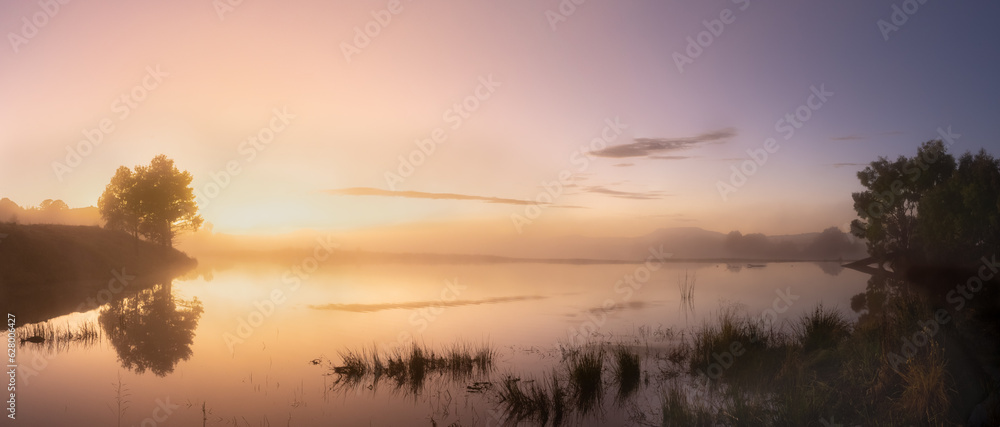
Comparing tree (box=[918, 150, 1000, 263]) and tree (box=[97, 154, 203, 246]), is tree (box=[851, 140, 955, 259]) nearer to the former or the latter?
tree (box=[918, 150, 1000, 263])

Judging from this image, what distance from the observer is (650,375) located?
1382 cm

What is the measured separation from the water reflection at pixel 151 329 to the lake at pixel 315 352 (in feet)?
0.23

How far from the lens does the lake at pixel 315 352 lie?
1141cm

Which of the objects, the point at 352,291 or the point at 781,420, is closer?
the point at 781,420

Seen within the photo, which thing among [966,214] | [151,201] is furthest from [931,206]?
[151,201]

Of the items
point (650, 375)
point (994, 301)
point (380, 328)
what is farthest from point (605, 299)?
point (994, 301)

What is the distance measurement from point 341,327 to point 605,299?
18140 millimetres

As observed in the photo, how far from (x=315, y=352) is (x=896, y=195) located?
261ft

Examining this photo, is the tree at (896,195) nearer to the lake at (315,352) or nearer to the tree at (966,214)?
the tree at (966,214)

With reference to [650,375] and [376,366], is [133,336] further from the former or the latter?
[650,375]

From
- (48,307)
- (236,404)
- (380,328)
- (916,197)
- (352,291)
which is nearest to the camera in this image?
(236,404)

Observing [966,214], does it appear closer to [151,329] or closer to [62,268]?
[151,329]

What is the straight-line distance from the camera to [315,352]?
17.9 meters

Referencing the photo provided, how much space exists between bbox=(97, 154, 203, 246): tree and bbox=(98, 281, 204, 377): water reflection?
34868 mm
